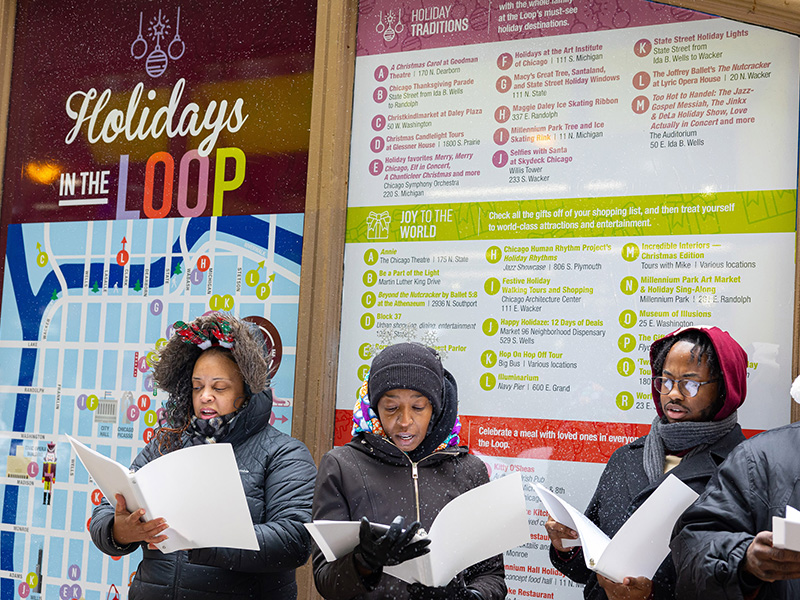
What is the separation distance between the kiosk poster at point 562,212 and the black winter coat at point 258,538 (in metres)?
0.77

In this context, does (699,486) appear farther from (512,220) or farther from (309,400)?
(309,400)

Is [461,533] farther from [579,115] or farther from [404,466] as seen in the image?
[579,115]

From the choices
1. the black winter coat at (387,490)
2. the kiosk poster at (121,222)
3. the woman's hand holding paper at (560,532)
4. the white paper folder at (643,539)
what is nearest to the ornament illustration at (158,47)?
the kiosk poster at (121,222)

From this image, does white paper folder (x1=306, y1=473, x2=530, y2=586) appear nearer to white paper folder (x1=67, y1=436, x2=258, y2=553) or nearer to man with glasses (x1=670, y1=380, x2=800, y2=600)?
white paper folder (x1=67, y1=436, x2=258, y2=553)

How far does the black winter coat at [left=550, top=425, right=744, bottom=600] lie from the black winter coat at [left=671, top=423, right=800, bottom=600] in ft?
1.01

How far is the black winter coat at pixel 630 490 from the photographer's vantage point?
7.99ft

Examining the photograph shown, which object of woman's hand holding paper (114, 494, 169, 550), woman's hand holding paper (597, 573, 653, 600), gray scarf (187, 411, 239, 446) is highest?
gray scarf (187, 411, 239, 446)

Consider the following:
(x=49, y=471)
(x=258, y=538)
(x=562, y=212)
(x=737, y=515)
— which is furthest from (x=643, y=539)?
(x=49, y=471)

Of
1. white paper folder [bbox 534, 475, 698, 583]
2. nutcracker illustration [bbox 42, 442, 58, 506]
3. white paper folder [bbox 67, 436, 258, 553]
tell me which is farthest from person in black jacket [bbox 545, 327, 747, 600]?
nutcracker illustration [bbox 42, 442, 58, 506]

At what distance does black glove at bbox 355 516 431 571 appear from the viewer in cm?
212

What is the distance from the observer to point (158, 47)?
424 cm

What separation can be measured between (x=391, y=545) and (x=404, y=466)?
41 centimetres

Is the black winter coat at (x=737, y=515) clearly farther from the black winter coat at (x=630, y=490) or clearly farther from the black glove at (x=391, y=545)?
A: the black glove at (x=391, y=545)

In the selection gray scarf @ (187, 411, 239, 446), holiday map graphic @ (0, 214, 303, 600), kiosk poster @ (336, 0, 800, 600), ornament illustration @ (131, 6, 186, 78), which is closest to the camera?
gray scarf @ (187, 411, 239, 446)
